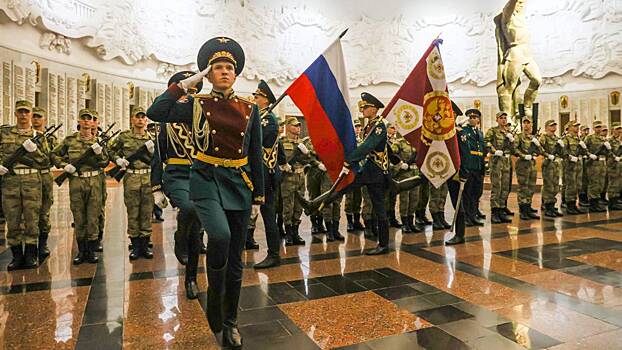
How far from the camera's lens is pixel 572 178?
8.90m

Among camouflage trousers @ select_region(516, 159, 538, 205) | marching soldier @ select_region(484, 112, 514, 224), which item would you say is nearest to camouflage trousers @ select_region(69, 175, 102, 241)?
marching soldier @ select_region(484, 112, 514, 224)

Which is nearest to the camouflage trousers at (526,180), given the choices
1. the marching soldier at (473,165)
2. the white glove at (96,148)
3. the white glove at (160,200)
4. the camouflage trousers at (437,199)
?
the marching soldier at (473,165)

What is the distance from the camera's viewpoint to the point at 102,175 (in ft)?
18.0

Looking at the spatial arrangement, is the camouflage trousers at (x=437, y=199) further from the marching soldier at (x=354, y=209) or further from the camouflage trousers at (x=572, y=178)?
the camouflage trousers at (x=572, y=178)

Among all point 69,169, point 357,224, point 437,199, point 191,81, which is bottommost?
point 357,224

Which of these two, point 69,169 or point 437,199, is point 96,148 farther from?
point 437,199

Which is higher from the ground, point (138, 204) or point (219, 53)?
point (219, 53)

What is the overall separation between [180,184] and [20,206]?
2188 mm

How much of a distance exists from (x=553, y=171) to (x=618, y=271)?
4.44 metres

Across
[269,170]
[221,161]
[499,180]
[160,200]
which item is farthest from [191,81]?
[499,180]

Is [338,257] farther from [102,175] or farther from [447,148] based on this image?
[102,175]

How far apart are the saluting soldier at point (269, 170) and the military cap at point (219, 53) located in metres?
1.89

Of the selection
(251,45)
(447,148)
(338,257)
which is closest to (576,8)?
(251,45)

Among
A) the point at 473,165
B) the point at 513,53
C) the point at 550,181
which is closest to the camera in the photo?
the point at 473,165
